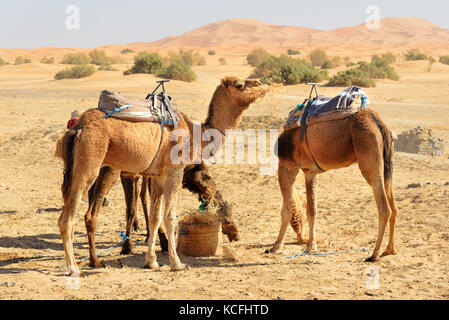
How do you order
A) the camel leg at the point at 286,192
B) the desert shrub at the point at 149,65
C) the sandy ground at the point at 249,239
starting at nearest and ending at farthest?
the sandy ground at the point at 249,239
the camel leg at the point at 286,192
the desert shrub at the point at 149,65

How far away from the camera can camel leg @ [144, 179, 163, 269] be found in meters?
7.16

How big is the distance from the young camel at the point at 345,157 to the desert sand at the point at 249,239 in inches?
23.6

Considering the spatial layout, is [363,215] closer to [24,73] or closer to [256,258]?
[256,258]

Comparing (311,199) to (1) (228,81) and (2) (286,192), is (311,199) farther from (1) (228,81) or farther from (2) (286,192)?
(1) (228,81)

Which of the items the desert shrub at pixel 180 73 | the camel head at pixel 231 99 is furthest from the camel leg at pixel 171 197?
the desert shrub at pixel 180 73

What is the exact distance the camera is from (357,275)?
21.9 feet

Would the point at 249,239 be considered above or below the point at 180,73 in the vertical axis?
below

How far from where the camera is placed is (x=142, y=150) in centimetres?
677

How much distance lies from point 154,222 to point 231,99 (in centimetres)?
198

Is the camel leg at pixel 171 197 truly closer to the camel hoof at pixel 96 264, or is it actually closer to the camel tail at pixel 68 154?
the camel hoof at pixel 96 264

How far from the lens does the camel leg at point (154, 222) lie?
23.5 feet

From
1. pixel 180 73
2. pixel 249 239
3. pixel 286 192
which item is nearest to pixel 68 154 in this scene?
pixel 286 192

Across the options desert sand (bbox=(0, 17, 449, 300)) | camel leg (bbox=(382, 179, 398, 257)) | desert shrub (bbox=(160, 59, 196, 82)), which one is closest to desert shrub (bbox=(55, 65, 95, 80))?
desert shrub (bbox=(160, 59, 196, 82))
